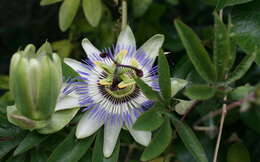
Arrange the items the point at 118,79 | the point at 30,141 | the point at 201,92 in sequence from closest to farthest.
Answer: the point at 201,92, the point at 30,141, the point at 118,79

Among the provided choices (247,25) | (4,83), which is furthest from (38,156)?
(247,25)

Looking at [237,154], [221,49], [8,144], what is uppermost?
[221,49]

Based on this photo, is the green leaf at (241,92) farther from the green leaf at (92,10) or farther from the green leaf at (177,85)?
the green leaf at (92,10)

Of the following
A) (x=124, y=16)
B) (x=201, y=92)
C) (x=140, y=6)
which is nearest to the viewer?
(x=201, y=92)

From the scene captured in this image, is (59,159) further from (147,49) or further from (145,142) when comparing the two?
(147,49)

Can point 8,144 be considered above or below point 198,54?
below

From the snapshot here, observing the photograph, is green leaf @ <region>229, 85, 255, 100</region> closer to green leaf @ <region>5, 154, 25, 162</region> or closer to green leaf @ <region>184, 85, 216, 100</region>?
green leaf @ <region>184, 85, 216, 100</region>

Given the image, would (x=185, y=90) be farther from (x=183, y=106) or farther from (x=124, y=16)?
(x=124, y=16)

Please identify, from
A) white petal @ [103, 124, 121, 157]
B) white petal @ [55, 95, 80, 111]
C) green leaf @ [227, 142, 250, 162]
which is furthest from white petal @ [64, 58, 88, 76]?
green leaf @ [227, 142, 250, 162]

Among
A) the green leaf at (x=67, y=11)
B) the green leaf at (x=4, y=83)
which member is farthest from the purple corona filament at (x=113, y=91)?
the green leaf at (x=4, y=83)
